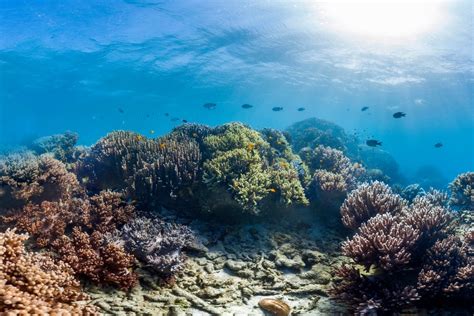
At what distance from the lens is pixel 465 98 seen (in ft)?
133

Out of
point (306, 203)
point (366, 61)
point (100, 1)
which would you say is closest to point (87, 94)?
point (100, 1)

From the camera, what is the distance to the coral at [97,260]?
4.63 m

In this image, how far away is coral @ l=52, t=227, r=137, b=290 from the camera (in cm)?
463

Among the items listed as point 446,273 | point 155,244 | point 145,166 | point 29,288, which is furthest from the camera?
point 145,166

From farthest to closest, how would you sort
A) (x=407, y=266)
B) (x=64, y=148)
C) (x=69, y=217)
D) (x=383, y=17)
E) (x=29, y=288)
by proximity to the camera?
(x=383, y=17) → (x=64, y=148) → (x=69, y=217) → (x=407, y=266) → (x=29, y=288)

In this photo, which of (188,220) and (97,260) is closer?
(97,260)

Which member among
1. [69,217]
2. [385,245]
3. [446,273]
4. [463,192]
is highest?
[463,192]

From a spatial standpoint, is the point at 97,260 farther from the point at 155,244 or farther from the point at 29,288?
the point at 29,288

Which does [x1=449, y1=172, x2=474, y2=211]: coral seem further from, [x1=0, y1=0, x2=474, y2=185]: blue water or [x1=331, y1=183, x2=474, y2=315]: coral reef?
[x1=0, y1=0, x2=474, y2=185]: blue water

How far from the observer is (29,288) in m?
3.27

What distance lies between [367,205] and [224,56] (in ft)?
95.5

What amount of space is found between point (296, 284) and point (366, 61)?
31.5 meters

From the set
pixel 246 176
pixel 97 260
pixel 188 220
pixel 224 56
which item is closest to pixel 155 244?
pixel 97 260

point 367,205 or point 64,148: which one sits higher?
point 64,148
